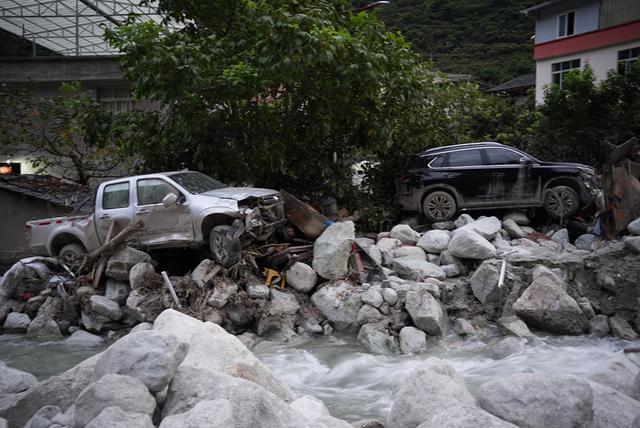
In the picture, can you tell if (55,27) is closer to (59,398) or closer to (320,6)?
(320,6)

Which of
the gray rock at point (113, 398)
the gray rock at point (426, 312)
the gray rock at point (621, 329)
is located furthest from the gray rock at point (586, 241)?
the gray rock at point (113, 398)

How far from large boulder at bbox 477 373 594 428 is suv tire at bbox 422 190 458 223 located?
29.3 ft

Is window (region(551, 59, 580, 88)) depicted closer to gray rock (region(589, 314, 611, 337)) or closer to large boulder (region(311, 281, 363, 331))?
gray rock (region(589, 314, 611, 337))

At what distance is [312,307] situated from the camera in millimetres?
10766

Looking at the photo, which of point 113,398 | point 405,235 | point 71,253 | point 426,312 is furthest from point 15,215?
point 113,398

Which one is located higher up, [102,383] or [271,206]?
[271,206]

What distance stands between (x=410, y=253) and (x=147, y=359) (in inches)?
302

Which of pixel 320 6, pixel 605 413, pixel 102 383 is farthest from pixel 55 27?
pixel 605 413

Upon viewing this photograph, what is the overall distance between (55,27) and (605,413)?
23.8 metres

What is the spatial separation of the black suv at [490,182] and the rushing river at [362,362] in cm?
474

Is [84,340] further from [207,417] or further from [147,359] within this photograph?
[207,417]

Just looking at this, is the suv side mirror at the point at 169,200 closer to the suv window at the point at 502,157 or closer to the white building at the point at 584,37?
the suv window at the point at 502,157

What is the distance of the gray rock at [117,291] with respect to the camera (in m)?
11.0

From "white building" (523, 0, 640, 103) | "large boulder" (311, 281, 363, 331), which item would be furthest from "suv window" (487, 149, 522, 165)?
"white building" (523, 0, 640, 103)
